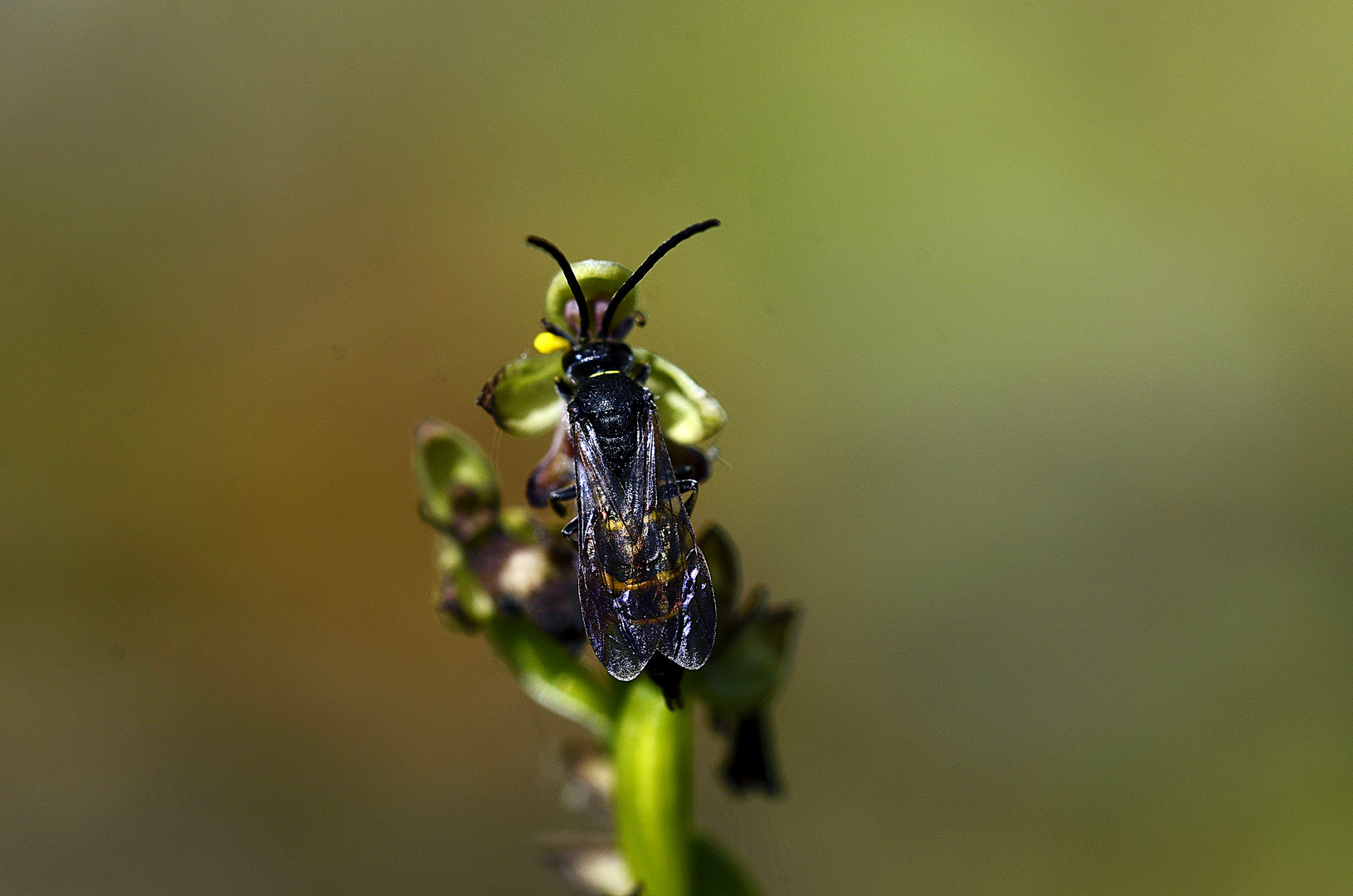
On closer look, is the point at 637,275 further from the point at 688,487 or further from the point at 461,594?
the point at 461,594

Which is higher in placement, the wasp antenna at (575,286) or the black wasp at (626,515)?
the wasp antenna at (575,286)

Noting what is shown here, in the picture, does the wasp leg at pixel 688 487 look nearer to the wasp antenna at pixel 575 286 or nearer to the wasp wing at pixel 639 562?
the wasp wing at pixel 639 562

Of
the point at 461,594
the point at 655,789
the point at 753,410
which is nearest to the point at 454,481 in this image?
the point at 461,594

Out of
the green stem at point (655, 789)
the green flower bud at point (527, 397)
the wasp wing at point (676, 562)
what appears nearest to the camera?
the wasp wing at point (676, 562)

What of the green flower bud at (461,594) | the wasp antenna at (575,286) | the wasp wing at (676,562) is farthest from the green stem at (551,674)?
the wasp antenna at (575,286)

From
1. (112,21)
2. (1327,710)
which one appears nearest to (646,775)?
(1327,710)
